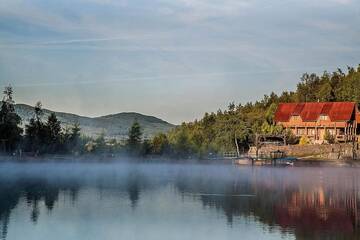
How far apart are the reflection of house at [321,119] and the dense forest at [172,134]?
3539mm

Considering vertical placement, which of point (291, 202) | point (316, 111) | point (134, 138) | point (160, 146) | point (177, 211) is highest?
point (316, 111)

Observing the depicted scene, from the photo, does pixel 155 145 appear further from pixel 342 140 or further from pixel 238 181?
pixel 238 181

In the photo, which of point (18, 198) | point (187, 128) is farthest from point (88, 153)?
point (18, 198)

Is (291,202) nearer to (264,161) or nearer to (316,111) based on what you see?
(264,161)

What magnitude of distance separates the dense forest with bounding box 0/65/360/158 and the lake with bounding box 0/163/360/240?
1414 inches

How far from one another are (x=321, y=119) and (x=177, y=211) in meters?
73.8

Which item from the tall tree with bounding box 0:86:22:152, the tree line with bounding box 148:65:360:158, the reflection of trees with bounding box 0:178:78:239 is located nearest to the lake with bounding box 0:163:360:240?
the reflection of trees with bounding box 0:178:78:239

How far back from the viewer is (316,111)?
106m

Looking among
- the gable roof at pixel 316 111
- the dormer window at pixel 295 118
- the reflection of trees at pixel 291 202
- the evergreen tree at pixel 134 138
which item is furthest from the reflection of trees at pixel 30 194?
the dormer window at pixel 295 118

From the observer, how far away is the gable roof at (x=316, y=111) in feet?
338

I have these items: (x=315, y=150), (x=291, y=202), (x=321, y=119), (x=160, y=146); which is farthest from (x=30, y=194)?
(x=321, y=119)

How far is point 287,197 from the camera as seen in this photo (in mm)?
44312

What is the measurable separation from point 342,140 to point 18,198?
70581 mm

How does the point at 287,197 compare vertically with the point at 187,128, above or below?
below
